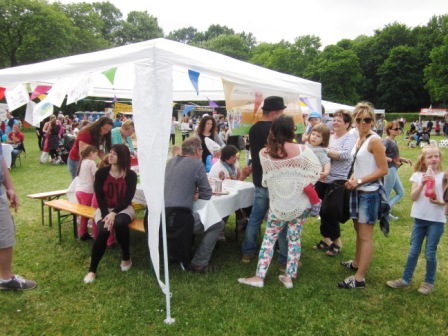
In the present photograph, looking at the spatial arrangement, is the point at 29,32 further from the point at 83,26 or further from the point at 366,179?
the point at 366,179

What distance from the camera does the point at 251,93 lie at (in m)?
4.66

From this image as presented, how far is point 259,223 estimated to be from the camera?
3.80 m

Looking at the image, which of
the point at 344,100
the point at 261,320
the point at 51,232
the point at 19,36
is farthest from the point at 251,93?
the point at 344,100

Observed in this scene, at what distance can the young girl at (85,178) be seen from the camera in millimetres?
4363

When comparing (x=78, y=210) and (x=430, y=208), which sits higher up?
(x=430, y=208)

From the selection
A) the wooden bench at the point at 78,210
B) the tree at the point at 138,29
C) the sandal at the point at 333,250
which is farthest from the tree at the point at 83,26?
the sandal at the point at 333,250

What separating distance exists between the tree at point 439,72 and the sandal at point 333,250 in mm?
40322

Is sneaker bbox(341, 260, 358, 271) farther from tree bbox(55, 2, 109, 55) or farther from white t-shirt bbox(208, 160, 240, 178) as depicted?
tree bbox(55, 2, 109, 55)

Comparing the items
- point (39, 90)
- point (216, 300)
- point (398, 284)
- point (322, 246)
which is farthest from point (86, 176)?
point (398, 284)

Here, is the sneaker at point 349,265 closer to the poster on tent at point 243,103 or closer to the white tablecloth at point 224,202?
the white tablecloth at point 224,202

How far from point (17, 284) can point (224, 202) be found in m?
2.26

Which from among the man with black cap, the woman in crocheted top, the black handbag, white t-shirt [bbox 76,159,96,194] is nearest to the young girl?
white t-shirt [bbox 76,159,96,194]

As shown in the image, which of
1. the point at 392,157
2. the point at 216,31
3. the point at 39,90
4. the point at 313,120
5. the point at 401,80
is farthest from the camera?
the point at 216,31

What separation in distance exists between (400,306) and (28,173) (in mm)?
9967
